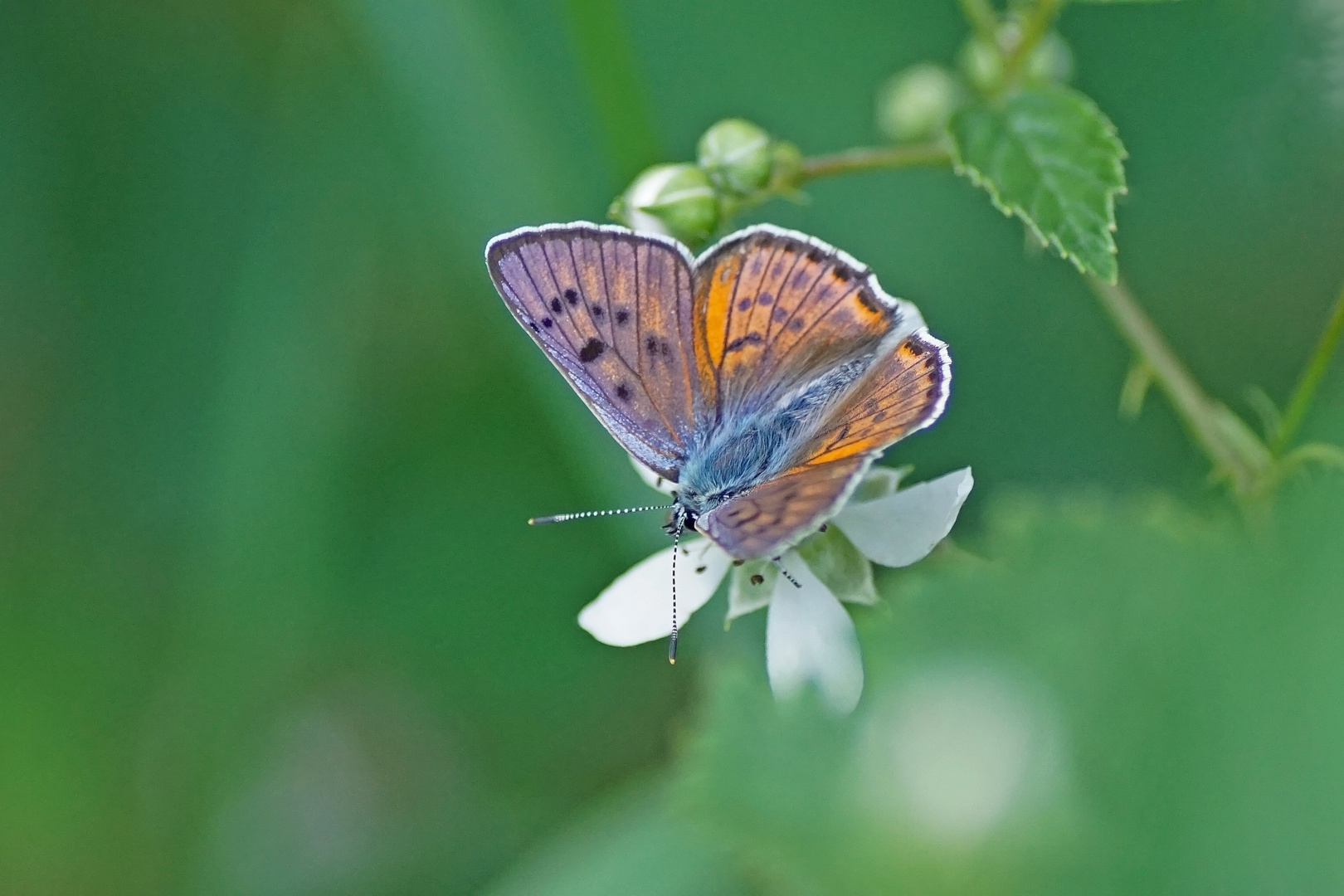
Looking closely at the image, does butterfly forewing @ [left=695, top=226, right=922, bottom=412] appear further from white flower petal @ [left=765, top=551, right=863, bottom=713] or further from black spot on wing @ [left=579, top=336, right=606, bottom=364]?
white flower petal @ [left=765, top=551, right=863, bottom=713]

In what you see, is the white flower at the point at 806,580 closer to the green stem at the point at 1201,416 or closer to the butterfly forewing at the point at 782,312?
the butterfly forewing at the point at 782,312

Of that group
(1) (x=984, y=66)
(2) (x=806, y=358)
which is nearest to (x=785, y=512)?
(2) (x=806, y=358)

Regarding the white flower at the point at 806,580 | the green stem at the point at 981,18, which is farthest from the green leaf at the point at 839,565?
the green stem at the point at 981,18

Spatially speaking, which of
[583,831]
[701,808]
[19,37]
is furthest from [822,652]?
[19,37]

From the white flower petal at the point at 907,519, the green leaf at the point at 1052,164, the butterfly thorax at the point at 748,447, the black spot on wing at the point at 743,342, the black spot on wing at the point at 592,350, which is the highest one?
the green leaf at the point at 1052,164

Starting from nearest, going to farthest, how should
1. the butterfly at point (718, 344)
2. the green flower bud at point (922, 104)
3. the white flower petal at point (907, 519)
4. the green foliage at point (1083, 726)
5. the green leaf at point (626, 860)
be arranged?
the green foliage at point (1083, 726) < the white flower petal at point (907, 519) < the butterfly at point (718, 344) < the green flower bud at point (922, 104) < the green leaf at point (626, 860)

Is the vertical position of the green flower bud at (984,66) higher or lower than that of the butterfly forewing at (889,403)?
higher

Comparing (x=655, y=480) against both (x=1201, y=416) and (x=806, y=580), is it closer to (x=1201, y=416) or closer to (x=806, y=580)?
(x=806, y=580)
